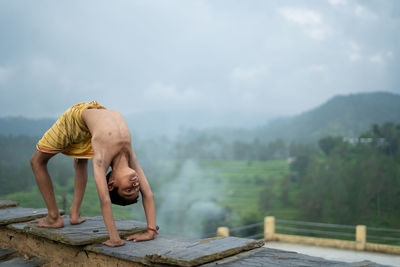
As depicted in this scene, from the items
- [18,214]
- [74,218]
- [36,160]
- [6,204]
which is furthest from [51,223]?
[6,204]

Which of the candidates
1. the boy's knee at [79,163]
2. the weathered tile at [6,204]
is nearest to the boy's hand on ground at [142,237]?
the boy's knee at [79,163]

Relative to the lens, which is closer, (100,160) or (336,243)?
(100,160)

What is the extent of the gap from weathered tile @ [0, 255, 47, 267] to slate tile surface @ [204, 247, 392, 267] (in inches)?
52.5

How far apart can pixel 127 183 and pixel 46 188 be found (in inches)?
34.4

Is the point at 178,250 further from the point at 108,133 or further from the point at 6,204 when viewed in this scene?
the point at 6,204

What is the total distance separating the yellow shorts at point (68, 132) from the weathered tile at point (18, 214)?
630 millimetres

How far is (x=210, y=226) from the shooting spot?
21812 mm

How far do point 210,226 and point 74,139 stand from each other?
791 inches

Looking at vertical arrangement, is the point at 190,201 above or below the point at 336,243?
below

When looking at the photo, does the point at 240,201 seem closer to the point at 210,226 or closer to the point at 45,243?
the point at 210,226

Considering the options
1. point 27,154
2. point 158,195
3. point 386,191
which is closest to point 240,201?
point 158,195

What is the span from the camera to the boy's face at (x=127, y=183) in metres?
2.11

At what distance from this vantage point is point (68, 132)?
2.48 m

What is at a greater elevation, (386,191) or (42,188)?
(42,188)
